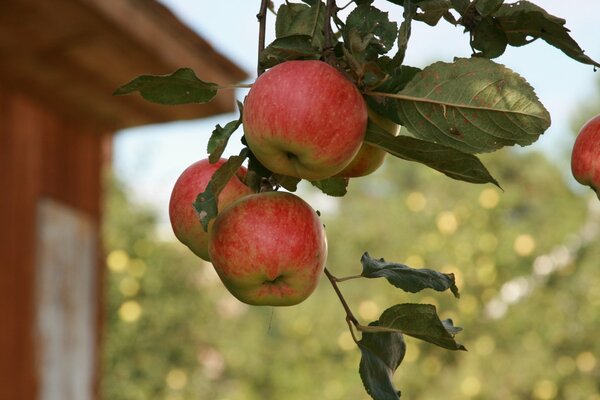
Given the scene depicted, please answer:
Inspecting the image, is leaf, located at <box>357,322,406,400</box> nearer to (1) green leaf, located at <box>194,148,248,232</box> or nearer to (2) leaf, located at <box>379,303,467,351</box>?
(2) leaf, located at <box>379,303,467,351</box>

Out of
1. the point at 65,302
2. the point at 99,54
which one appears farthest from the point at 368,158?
the point at 65,302

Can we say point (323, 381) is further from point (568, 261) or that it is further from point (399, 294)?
point (568, 261)

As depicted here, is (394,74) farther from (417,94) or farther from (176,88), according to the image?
(176,88)

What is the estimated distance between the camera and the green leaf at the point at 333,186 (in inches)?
30.9

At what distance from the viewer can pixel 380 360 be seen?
69cm

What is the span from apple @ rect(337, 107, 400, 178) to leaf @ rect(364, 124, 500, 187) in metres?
0.13

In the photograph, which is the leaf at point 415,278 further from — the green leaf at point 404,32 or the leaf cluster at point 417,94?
the green leaf at point 404,32

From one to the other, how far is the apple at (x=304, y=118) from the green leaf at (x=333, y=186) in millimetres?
114

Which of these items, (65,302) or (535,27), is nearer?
(535,27)

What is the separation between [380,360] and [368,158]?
159 mm

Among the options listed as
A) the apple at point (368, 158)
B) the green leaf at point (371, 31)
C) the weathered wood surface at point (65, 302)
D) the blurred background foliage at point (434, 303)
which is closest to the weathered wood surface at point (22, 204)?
the weathered wood surface at point (65, 302)

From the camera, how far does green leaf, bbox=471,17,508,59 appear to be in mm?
697

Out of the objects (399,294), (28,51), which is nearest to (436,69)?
(28,51)

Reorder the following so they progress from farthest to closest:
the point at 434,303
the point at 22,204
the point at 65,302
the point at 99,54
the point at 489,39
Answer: the point at 434,303 < the point at 65,302 < the point at 22,204 < the point at 99,54 < the point at 489,39
